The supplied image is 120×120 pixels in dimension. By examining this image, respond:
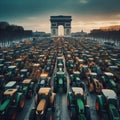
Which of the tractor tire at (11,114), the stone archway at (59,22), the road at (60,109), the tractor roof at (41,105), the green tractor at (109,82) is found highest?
the stone archway at (59,22)

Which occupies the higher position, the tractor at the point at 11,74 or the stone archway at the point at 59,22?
the stone archway at the point at 59,22

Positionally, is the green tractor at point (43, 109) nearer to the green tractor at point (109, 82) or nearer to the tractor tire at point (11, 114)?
the tractor tire at point (11, 114)

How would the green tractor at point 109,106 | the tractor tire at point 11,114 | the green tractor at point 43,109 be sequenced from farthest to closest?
the tractor tire at point 11,114
the green tractor at point 109,106
the green tractor at point 43,109

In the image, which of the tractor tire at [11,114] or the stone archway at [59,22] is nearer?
the tractor tire at [11,114]

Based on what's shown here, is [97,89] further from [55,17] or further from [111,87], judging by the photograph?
[55,17]

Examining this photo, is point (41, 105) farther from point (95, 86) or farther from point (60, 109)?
point (95, 86)

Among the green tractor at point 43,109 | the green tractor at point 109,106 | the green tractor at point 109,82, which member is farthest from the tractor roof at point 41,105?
the green tractor at point 109,82

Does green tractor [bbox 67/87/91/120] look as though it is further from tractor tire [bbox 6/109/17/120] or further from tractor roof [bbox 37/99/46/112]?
tractor tire [bbox 6/109/17/120]

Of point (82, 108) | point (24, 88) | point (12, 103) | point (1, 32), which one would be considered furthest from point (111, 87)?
point (1, 32)

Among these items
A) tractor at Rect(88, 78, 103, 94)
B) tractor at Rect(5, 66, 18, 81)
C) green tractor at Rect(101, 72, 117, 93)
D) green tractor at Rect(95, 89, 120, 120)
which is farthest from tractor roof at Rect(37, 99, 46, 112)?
tractor at Rect(5, 66, 18, 81)
